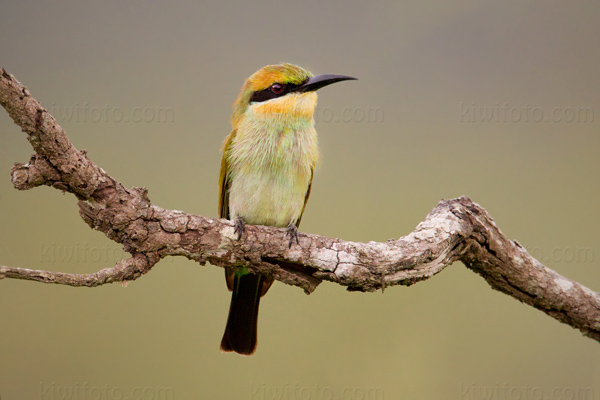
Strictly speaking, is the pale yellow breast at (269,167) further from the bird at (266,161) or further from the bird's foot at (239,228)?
the bird's foot at (239,228)

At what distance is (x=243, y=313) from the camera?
2.07m

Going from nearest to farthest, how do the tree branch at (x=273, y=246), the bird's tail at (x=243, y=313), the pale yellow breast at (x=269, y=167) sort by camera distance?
the tree branch at (x=273, y=246)
the pale yellow breast at (x=269, y=167)
the bird's tail at (x=243, y=313)

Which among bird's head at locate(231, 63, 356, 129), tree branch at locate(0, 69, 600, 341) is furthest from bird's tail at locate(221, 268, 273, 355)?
bird's head at locate(231, 63, 356, 129)

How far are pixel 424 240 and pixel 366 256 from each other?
0.19m

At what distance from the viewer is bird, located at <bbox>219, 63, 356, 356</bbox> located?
194 cm

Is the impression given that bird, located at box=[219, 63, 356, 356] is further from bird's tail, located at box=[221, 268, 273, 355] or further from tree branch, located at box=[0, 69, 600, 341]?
tree branch, located at box=[0, 69, 600, 341]

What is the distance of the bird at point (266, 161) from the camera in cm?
194

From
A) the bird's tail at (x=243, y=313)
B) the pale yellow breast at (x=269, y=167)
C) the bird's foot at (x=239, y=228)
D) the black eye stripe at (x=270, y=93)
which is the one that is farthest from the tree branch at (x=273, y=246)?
the black eye stripe at (x=270, y=93)

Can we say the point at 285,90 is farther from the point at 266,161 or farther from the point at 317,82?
the point at 266,161

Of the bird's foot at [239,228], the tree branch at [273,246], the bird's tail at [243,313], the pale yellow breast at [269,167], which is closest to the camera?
the tree branch at [273,246]

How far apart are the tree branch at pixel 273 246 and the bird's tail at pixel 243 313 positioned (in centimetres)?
46

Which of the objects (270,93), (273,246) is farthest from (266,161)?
(273,246)

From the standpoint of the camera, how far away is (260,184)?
1.94 meters

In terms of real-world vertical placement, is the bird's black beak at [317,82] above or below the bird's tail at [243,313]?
above
